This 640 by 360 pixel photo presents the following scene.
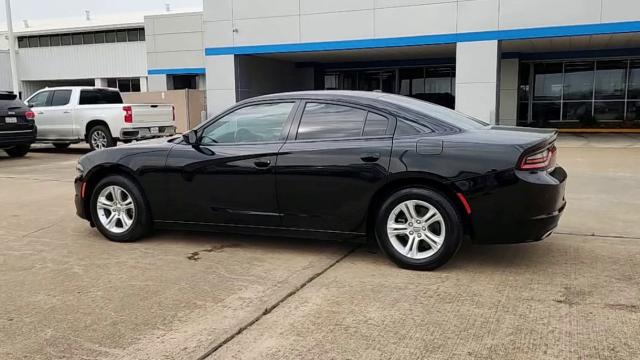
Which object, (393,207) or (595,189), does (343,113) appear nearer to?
(393,207)

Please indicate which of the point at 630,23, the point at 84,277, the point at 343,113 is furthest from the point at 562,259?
Result: the point at 630,23

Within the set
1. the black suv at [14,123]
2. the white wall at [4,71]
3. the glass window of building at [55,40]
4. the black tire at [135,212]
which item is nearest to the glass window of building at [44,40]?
the glass window of building at [55,40]

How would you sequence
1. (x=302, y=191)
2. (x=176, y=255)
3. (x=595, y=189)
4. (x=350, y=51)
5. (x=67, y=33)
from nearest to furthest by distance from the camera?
1. (x=302, y=191)
2. (x=176, y=255)
3. (x=595, y=189)
4. (x=350, y=51)
5. (x=67, y=33)

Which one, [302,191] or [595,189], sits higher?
[302,191]

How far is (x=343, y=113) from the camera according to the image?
5215 mm

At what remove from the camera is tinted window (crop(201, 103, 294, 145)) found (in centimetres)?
541

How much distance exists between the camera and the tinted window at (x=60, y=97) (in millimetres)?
15741

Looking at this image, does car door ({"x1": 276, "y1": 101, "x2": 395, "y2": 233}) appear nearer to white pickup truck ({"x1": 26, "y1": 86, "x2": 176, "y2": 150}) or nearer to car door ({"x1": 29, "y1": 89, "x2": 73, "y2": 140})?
white pickup truck ({"x1": 26, "y1": 86, "x2": 176, "y2": 150})

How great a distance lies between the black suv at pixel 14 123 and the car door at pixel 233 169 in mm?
9927

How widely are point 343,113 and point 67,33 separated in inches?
1558

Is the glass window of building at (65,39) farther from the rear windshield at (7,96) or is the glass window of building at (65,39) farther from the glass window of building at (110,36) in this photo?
the rear windshield at (7,96)

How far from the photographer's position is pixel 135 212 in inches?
230

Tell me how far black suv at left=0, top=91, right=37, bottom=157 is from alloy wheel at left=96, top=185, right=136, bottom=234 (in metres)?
9.20

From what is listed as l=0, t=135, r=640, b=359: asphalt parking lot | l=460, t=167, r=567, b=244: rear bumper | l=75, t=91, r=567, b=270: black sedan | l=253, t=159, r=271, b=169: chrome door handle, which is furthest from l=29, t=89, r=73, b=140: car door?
l=460, t=167, r=567, b=244: rear bumper
